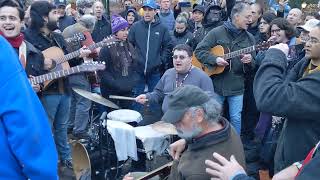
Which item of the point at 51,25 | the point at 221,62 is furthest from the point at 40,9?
the point at 221,62

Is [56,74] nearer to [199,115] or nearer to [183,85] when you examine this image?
[183,85]

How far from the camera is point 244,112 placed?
6.84 meters

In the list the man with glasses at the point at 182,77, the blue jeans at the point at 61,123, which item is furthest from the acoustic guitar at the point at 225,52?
the blue jeans at the point at 61,123

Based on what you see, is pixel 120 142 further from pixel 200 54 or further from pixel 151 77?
pixel 151 77

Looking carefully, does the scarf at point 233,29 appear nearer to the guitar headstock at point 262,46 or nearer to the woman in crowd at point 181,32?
the guitar headstock at point 262,46

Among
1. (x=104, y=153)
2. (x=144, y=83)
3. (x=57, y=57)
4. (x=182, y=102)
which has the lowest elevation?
(x=104, y=153)

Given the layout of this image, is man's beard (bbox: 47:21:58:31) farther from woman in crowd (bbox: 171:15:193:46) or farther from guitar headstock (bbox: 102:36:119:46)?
woman in crowd (bbox: 171:15:193:46)

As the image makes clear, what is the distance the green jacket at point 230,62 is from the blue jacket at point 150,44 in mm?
1325

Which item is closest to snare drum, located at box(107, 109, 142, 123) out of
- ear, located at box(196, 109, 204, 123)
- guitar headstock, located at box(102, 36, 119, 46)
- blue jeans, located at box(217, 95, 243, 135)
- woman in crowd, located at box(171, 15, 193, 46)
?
blue jeans, located at box(217, 95, 243, 135)

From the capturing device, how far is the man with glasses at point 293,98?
2.71 m

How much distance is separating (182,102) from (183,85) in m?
2.05

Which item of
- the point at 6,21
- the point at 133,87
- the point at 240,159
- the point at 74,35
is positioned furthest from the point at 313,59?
the point at 74,35

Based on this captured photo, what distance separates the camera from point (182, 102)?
320 centimetres

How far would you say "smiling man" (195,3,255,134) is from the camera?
19.8 ft
